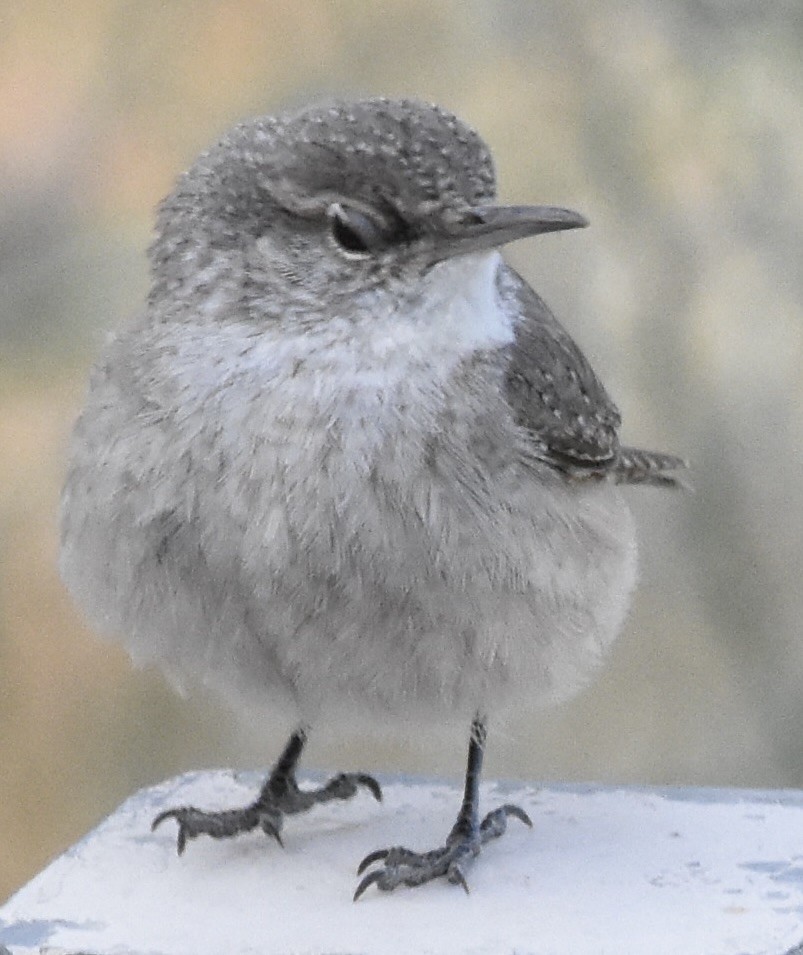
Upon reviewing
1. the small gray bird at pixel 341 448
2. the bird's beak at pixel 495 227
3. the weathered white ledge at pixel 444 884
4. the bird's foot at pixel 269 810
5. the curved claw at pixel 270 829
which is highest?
the bird's beak at pixel 495 227

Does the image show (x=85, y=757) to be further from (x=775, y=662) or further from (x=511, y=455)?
(x=511, y=455)

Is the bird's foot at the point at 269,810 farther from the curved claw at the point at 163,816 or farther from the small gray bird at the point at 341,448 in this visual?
the small gray bird at the point at 341,448

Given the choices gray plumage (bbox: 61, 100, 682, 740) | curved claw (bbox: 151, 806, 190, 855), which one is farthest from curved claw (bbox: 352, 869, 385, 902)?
curved claw (bbox: 151, 806, 190, 855)

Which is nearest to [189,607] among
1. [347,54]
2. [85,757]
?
[85,757]

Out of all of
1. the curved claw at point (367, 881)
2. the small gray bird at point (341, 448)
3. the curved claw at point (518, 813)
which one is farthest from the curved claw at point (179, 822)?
the curved claw at point (518, 813)

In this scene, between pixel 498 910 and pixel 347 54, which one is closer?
pixel 498 910

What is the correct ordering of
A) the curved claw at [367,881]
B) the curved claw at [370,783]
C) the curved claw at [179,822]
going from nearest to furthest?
the curved claw at [367,881], the curved claw at [179,822], the curved claw at [370,783]

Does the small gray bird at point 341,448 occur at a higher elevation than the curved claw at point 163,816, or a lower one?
higher

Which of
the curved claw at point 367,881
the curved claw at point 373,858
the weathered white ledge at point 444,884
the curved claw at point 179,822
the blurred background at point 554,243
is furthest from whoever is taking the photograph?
the blurred background at point 554,243
